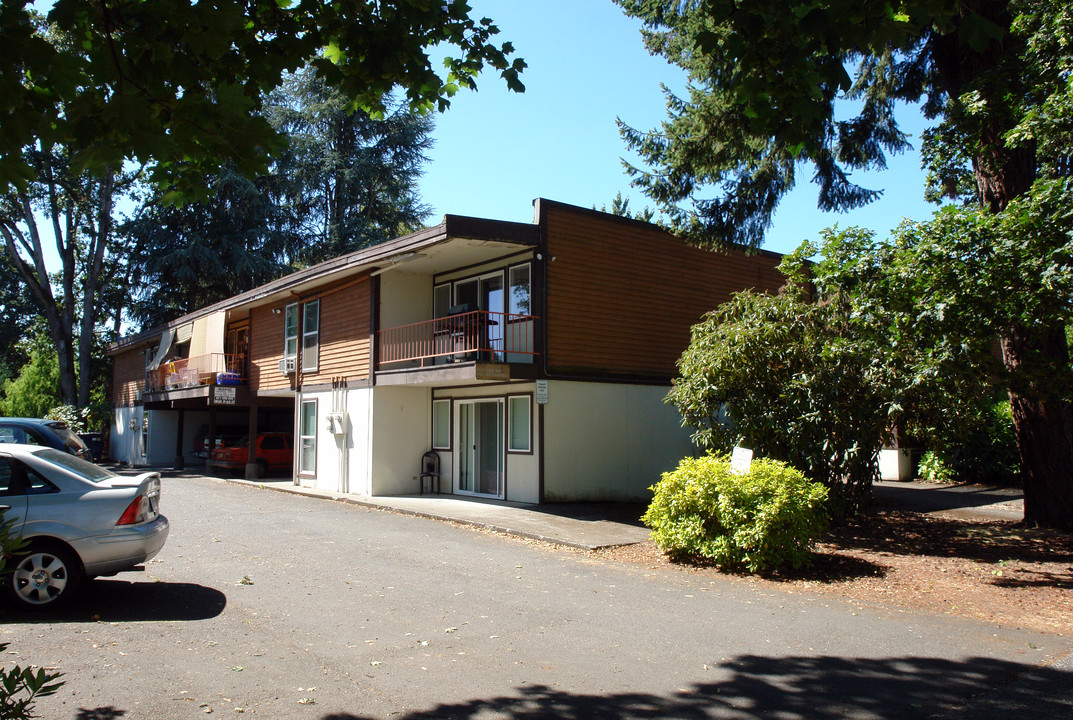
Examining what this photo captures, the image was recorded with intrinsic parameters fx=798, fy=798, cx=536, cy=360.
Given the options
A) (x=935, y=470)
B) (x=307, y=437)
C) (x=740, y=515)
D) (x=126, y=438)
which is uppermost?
(x=307, y=437)

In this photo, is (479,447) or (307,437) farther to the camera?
(307,437)

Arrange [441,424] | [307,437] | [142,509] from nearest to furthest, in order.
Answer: [142,509] → [441,424] → [307,437]

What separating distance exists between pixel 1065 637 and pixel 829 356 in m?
5.54

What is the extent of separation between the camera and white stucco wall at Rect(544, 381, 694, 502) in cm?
1628

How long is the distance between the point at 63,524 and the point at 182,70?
14.7ft

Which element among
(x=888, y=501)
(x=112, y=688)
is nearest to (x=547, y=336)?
(x=888, y=501)

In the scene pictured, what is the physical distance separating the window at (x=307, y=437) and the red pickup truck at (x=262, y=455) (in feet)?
10.7

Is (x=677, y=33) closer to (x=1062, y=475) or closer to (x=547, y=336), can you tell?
(x=547, y=336)

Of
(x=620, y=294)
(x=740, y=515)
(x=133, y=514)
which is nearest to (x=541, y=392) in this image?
(x=620, y=294)

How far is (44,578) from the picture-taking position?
693 centimetres

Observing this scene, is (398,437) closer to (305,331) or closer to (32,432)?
(305,331)

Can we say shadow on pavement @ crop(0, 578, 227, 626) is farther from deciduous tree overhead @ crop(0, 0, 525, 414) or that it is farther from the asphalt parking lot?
deciduous tree overhead @ crop(0, 0, 525, 414)

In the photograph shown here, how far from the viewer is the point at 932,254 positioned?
9516 mm

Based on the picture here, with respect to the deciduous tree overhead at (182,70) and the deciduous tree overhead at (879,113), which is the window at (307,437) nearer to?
the deciduous tree overhead at (879,113)
